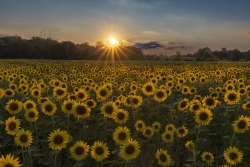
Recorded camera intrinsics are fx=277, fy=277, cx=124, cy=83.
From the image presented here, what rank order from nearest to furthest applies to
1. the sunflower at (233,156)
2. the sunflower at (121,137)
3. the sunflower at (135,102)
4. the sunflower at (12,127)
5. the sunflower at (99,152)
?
the sunflower at (233,156)
the sunflower at (99,152)
the sunflower at (121,137)
the sunflower at (12,127)
the sunflower at (135,102)

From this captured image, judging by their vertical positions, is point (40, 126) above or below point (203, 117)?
below

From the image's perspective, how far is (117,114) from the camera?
21.9ft

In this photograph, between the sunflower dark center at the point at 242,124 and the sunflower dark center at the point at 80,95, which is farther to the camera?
the sunflower dark center at the point at 80,95

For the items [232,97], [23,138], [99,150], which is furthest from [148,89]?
[23,138]

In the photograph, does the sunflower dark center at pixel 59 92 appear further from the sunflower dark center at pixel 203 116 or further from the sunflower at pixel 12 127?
the sunflower dark center at pixel 203 116

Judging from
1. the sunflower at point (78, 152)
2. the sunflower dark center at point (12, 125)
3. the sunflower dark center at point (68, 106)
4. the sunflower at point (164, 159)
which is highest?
the sunflower dark center at point (68, 106)

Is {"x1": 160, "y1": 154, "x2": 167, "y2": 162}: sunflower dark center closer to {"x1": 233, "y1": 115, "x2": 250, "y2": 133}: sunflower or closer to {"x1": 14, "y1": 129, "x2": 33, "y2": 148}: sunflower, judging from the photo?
{"x1": 233, "y1": 115, "x2": 250, "y2": 133}: sunflower

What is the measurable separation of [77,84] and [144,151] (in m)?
8.24

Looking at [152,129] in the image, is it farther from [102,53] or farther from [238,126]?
[102,53]

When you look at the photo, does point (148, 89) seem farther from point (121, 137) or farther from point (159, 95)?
point (121, 137)

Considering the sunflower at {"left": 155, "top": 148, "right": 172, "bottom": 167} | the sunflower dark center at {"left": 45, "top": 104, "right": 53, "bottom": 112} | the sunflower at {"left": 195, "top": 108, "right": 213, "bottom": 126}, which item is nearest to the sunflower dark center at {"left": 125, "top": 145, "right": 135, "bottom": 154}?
the sunflower at {"left": 155, "top": 148, "right": 172, "bottom": 167}

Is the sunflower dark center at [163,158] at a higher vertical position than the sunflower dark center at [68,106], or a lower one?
lower

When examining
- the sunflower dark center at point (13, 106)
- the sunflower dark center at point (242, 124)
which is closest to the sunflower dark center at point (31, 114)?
the sunflower dark center at point (13, 106)

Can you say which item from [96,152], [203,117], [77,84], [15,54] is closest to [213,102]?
[203,117]
